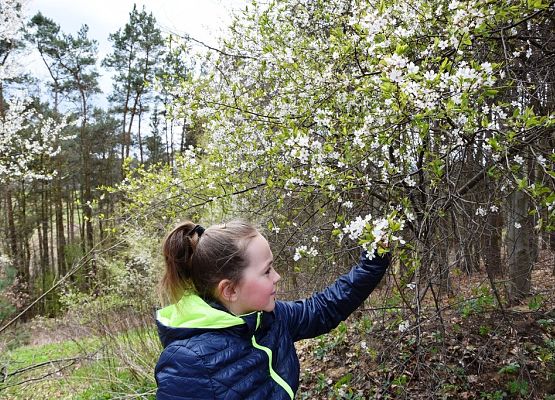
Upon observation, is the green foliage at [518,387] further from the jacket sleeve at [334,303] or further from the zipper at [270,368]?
the zipper at [270,368]

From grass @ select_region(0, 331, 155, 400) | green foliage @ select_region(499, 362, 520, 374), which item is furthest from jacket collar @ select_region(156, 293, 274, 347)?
grass @ select_region(0, 331, 155, 400)

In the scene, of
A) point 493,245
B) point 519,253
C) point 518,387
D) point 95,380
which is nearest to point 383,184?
point 493,245

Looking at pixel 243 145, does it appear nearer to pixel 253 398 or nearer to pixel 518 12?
pixel 518 12

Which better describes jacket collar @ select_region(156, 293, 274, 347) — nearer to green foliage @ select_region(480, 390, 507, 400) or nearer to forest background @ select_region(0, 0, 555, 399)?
forest background @ select_region(0, 0, 555, 399)

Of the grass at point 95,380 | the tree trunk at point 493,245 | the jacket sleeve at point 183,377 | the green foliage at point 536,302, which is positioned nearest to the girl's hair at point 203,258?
the jacket sleeve at point 183,377

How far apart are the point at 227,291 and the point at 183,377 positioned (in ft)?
1.19

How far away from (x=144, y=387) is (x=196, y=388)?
12.1ft

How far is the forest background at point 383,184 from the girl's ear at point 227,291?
1.81ft

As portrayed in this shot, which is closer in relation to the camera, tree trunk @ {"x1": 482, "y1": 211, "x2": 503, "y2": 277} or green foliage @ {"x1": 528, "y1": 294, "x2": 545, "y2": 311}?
→ tree trunk @ {"x1": 482, "y1": 211, "x2": 503, "y2": 277}

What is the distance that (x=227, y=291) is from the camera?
178cm

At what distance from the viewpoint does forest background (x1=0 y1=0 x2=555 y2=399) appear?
219 cm

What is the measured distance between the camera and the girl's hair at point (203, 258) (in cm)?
178

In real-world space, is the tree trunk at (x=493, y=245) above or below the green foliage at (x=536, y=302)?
above

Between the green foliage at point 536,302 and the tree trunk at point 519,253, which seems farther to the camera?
the tree trunk at point 519,253
